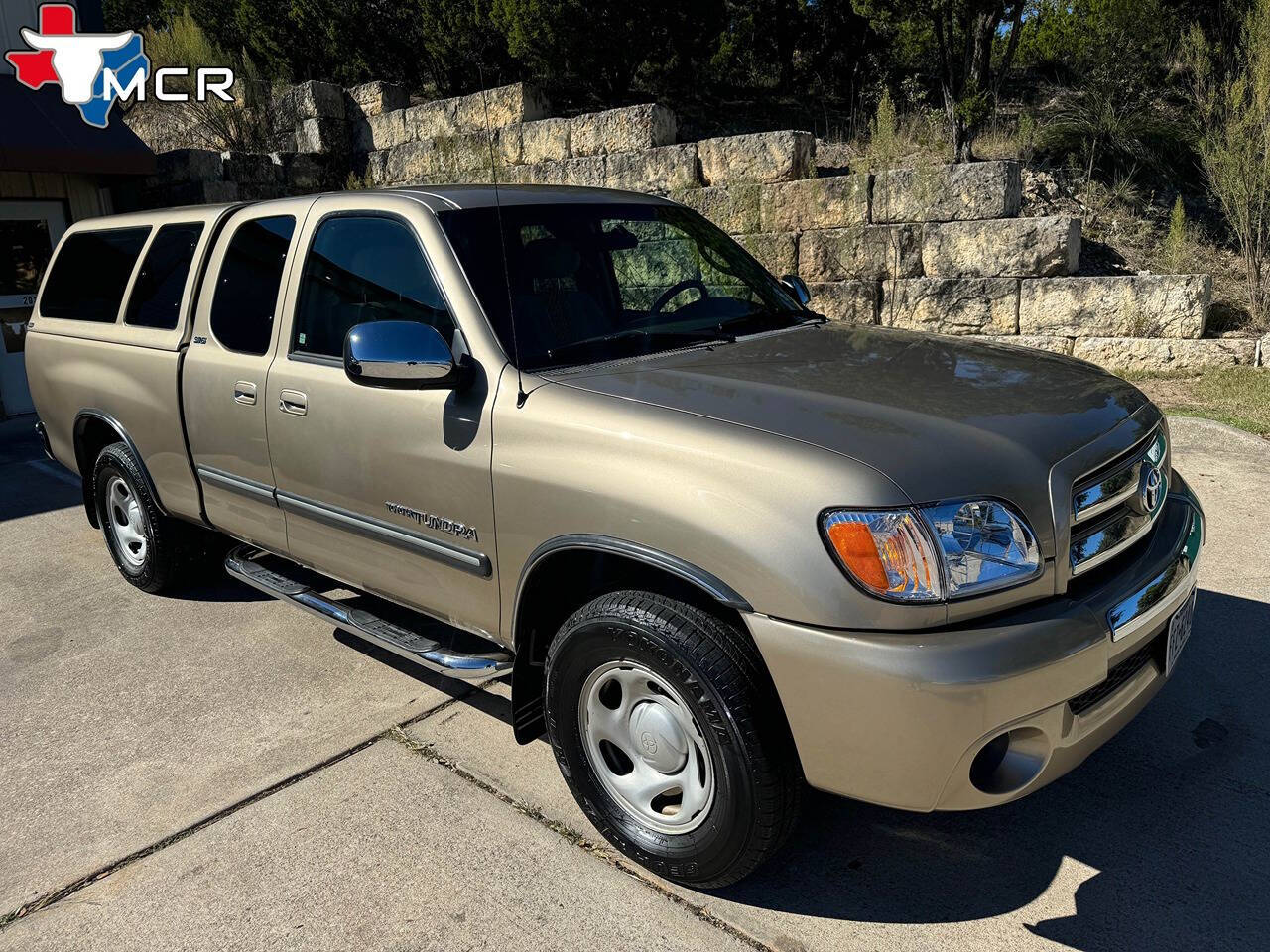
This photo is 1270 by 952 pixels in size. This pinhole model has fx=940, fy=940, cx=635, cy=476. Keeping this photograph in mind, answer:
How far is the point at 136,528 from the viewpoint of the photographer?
4.86 meters

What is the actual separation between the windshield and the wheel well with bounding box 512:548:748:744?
62 centimetres

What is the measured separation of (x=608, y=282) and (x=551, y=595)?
47.3 inches

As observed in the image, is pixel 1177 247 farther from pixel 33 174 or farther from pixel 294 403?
pixel 33 174

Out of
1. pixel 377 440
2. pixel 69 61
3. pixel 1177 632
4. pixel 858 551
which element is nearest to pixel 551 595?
pixel 377 440

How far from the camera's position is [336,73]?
710 inches

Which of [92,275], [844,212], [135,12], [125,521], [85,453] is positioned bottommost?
[125,521]

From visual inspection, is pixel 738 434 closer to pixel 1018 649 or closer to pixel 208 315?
pixel 1018 649

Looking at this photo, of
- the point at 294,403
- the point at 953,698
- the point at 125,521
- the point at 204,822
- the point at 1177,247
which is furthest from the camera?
the point at 1177,247

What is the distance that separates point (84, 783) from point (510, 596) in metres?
1.69

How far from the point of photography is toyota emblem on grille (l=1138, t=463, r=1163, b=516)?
269 cm

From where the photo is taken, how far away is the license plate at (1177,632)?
104 inches

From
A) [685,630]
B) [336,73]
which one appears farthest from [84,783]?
[336,73]

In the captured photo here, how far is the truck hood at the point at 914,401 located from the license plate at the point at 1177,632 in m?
0.55

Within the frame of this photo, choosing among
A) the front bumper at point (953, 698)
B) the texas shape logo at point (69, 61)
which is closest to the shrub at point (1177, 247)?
the front bumper at point (953, 698)
